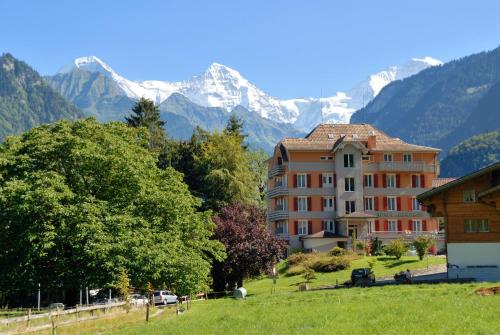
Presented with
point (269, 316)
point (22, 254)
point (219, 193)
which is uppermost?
point (219, 193)

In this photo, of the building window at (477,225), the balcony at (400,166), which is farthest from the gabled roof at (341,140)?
the building window at (477,225)

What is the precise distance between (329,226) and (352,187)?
5.40 meters

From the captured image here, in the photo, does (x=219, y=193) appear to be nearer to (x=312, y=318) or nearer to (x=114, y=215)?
(x=114, y=215)

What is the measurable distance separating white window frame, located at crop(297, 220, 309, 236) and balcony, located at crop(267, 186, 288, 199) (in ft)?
13.0

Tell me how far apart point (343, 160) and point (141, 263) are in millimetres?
48866

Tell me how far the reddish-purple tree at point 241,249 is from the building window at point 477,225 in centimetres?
1814

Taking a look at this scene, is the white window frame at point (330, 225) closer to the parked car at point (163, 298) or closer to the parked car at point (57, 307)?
the parked car at point (163, 298)

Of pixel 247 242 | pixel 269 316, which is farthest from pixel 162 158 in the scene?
pixel 269 316

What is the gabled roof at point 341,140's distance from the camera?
82.7 metres

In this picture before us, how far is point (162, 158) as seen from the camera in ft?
288

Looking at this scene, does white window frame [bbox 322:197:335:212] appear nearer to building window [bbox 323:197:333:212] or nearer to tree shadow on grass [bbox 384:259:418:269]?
building window [bbox 323:197:333:212]

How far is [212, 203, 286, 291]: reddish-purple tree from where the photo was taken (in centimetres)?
5978

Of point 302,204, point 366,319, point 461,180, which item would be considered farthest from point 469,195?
point 302,204

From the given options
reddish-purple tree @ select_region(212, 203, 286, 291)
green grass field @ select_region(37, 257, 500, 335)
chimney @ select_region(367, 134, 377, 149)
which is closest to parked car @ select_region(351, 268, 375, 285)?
reddish-purple tree @ select_region(212, 203, 286, 291)
